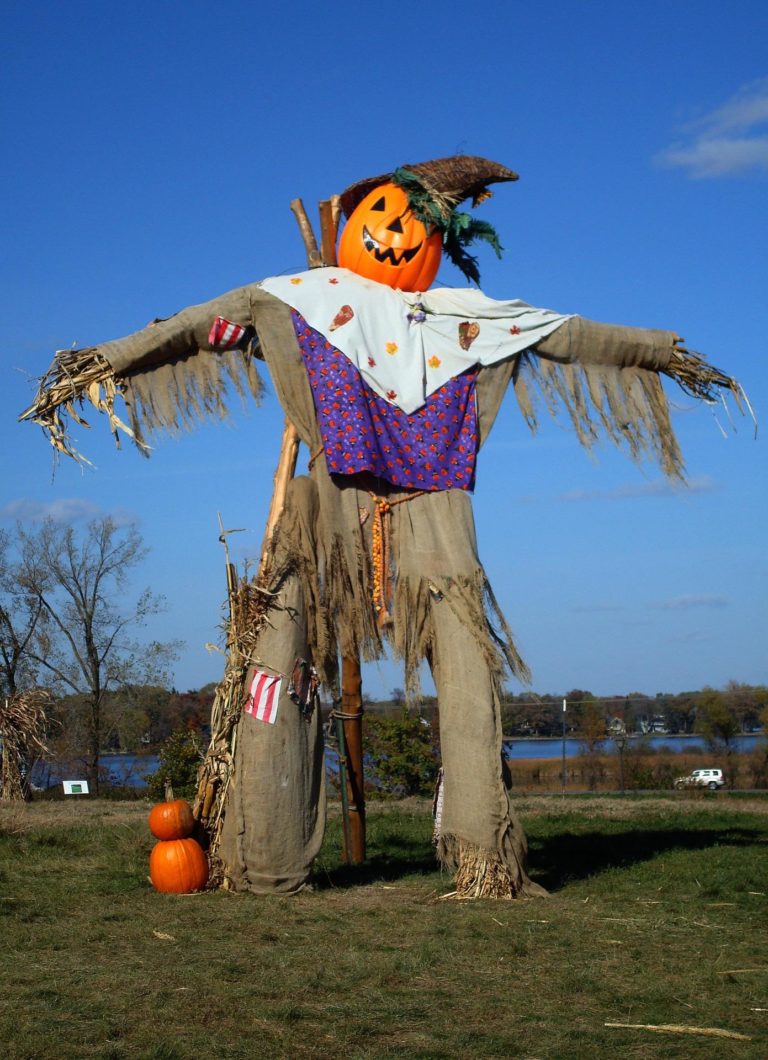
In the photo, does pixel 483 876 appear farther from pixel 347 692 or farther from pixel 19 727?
pixel 19 727

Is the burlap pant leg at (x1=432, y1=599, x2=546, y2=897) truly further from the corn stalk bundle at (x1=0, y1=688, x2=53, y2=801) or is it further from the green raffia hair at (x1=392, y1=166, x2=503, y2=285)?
the corn stalk bundle at (x1=0, y1=688, x2=53, y2=801)

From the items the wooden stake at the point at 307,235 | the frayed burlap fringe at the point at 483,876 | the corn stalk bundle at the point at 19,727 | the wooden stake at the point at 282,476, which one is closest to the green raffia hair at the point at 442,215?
the wooden stake at the point at 307,235

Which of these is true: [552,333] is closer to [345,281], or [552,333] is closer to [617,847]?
[345,281]

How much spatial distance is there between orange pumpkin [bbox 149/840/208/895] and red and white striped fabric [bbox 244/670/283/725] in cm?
79

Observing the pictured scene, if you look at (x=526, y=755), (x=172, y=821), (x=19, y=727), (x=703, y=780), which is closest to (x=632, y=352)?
(x=172, y=821)

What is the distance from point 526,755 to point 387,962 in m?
9.97

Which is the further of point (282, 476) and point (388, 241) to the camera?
point (388, 241)

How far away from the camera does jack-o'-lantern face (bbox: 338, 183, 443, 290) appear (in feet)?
23.5

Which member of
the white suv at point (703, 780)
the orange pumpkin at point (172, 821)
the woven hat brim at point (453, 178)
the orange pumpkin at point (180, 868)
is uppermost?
the woven hat brim at point (453, 178)

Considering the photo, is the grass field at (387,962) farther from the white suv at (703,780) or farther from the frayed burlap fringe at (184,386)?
the white suv at (703,780)

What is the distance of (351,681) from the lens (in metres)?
7.50

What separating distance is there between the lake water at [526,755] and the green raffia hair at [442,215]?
18.6 ft

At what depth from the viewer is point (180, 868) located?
6.43 metres

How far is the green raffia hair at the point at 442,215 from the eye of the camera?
7129mm
